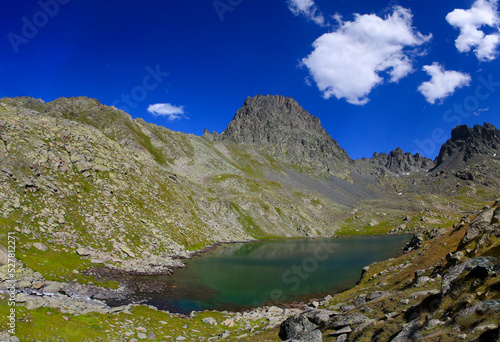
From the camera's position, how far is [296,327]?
20.4 metres

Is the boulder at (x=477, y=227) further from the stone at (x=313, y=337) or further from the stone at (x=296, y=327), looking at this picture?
the stone at (x=313, y=337)

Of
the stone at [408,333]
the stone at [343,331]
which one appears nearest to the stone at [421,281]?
the stone at [343,331]

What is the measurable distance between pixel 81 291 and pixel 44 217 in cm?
2006

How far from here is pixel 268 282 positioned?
183 feet

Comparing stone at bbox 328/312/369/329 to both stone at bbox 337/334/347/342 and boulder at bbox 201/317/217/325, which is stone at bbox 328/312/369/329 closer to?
stone at bbox 337/334/347/342

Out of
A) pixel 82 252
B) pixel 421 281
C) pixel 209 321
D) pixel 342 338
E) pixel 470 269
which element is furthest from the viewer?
pixel 82 252

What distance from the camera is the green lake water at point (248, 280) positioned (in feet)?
139

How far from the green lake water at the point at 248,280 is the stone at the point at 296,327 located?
20.7m

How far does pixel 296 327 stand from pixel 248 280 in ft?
126

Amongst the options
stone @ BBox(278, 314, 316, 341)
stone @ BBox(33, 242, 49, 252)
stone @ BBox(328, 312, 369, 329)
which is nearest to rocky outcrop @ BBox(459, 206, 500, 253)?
stone @ BBox(328, 312, 369, 329)

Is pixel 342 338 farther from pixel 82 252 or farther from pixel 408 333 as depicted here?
pixel 82 252

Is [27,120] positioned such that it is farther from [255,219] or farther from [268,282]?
[255,219]

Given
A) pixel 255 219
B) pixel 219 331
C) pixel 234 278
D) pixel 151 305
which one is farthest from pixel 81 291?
pixel 255 219

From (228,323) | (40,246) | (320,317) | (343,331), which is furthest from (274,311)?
(40,246)
